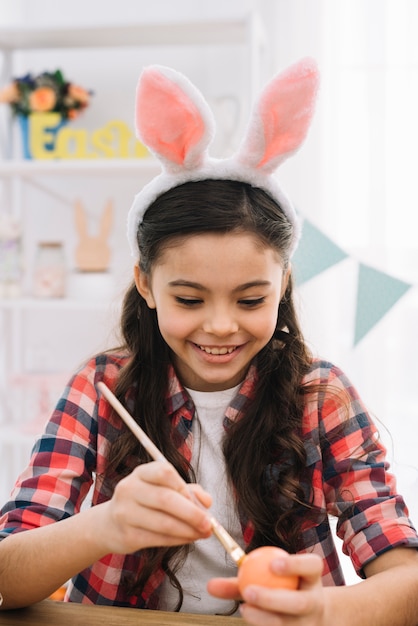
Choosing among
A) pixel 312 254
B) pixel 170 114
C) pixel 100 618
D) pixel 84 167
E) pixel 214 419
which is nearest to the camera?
pixel 100 618

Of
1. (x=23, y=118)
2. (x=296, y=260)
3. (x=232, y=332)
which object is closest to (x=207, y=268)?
(x=232, y=332)

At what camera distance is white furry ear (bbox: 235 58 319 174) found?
0.95 metres

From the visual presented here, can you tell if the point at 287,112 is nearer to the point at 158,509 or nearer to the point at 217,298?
the point at 217,298

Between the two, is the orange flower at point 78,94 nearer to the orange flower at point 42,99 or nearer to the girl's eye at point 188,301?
the orange flower at point 42,99

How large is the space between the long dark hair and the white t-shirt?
0.02 meters

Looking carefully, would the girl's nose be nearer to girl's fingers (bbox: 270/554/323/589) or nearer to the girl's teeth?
the girl's teeth

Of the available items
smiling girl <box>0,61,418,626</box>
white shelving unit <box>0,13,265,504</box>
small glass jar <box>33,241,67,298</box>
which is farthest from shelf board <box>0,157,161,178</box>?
smiling girl <box>0,61,418,626</box>

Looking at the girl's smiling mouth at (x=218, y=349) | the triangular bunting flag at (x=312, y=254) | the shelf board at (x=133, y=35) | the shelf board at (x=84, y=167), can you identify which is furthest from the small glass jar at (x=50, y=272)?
the girl's smiling mouth at (x=218, y=349)

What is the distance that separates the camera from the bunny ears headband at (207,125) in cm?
94

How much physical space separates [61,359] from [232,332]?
6.09 feet

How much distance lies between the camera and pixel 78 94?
238 cm

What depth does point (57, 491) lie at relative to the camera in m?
1.05

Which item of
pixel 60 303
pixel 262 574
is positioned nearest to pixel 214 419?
pixel 262 574

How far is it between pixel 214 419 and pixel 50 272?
1359 mm
